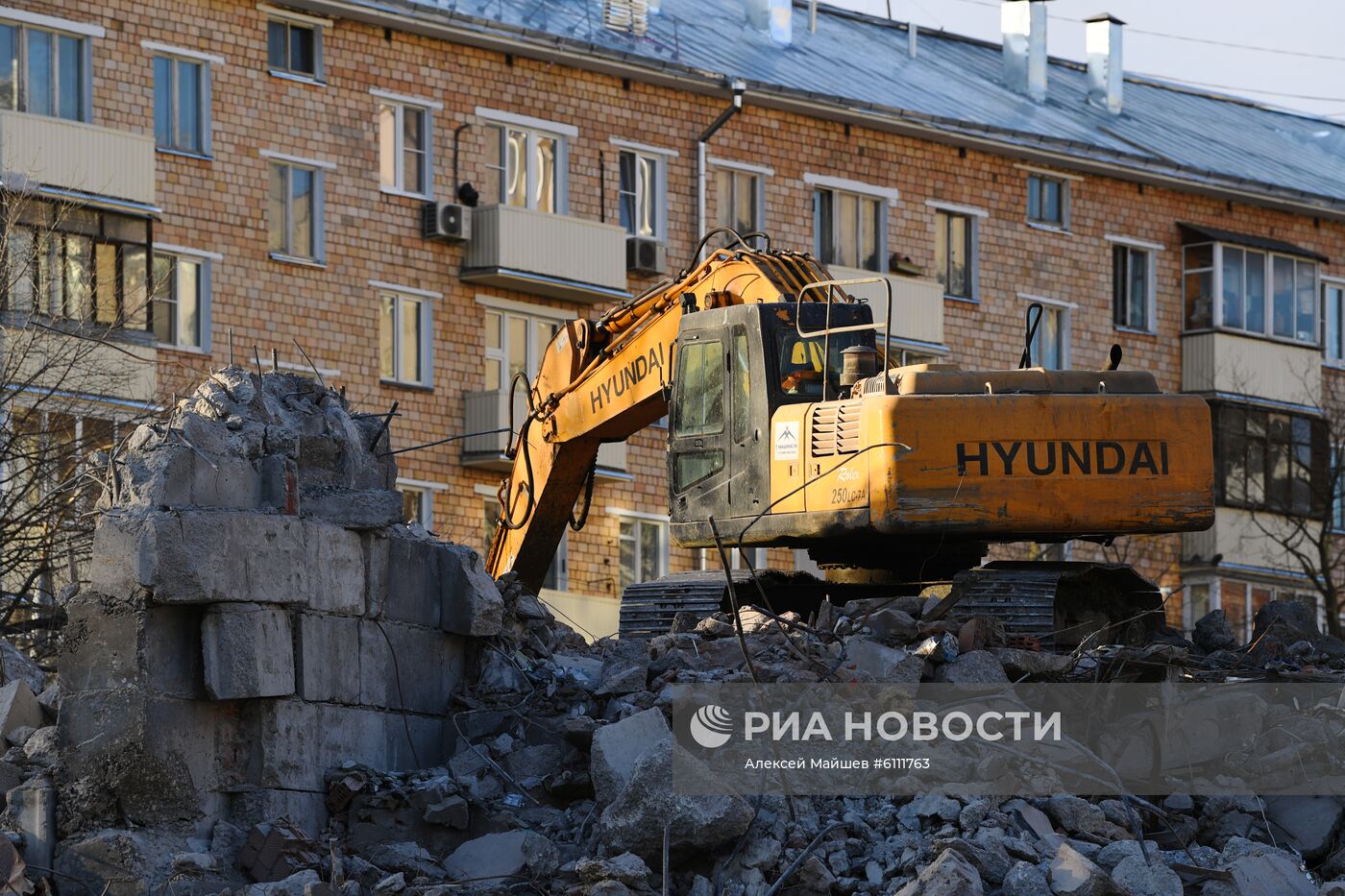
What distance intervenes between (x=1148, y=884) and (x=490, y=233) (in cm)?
2203

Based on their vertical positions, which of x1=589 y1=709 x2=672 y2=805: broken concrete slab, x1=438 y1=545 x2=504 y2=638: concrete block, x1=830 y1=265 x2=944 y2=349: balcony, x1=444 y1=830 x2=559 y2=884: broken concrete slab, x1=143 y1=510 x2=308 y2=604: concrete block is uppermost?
x1=830 y1=265 x2=944 y2=349: balcony

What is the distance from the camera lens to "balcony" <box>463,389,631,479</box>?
33.1 m

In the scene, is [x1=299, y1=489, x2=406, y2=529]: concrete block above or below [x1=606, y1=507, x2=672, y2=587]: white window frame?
above

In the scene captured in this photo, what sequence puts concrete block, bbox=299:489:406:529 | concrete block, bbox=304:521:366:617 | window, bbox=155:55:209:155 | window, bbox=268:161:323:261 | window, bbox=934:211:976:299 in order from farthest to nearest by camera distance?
window, bbox=934:211:976:299 → window, bbox=268:161:323:261 → window, bbox=155:55:209:155 → concrete block, bbox=299:489:406:529 → concrete block, bbox=304:521:366:617

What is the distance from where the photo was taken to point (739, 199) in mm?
36625

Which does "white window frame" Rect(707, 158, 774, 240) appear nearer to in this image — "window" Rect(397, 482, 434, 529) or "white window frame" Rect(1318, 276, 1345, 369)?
"window" Rect(397, 482, 434, 529)

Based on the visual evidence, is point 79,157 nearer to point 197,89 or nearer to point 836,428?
point 197,89

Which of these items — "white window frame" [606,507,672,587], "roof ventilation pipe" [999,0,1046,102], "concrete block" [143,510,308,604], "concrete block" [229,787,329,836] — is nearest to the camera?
"concrete block" [143,510,308,604]

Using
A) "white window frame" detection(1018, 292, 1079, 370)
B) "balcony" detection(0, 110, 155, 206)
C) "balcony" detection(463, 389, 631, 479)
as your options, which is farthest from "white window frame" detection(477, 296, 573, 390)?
"white window frame" detection(1018, 292, 1079, 370)

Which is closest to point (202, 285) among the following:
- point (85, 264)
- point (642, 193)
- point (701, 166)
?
point (85, 264)

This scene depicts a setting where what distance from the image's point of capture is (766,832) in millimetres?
12914

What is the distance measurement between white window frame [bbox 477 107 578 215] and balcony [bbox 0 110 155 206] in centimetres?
491

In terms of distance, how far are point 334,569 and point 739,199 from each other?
76.2 ft

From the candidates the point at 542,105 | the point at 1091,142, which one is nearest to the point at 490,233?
the point at 542,105
